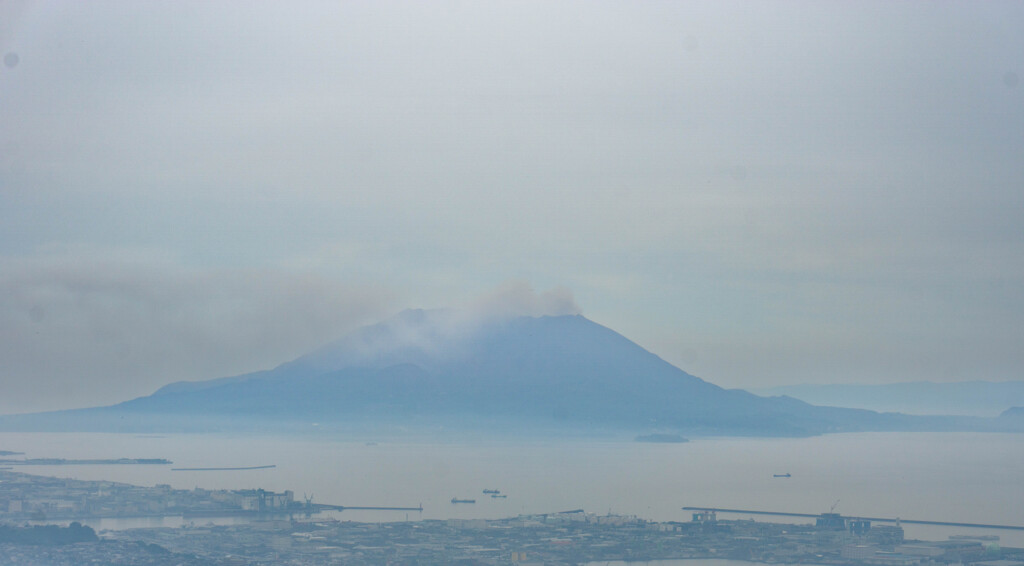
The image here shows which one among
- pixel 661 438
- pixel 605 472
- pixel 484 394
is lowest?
pixel 605 472

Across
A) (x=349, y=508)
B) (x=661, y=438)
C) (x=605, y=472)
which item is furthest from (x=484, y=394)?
(x=349, y=508)

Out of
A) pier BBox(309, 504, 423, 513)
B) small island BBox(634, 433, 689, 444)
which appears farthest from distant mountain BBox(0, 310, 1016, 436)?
pier BBox(309, 504, 423, 513)

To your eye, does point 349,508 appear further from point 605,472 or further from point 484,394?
point 484,394

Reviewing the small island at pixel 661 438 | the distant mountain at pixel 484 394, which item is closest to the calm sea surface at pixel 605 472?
the small island at pixel 661 438

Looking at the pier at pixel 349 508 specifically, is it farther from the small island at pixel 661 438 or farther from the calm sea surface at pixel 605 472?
the small island at pixel 661 438

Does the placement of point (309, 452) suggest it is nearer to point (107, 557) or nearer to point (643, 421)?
point (643, 421)

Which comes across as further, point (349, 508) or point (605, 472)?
point (605, 472)

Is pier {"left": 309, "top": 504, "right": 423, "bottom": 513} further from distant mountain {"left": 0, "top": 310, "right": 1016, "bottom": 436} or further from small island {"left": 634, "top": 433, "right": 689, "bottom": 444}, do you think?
small island {"left": 634, "top": 433, "right": 689, "bottom": 444}
